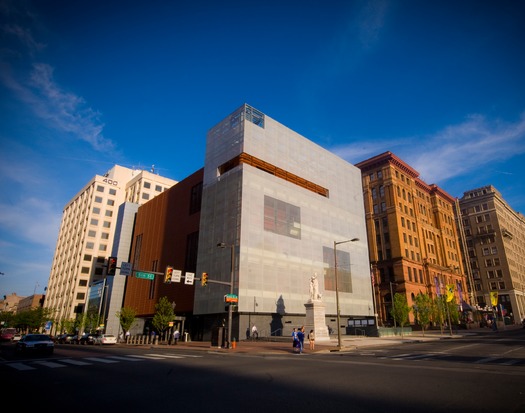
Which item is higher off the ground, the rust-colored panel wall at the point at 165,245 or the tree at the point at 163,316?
the rust-colored panel wall at the point at 165,245

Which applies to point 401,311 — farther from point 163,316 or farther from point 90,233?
point 90,233

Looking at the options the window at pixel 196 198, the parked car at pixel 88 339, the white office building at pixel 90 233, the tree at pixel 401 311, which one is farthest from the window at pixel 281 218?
the white office building at pixel 90 233

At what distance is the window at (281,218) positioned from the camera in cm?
4753

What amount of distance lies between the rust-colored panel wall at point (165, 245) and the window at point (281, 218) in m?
14.0

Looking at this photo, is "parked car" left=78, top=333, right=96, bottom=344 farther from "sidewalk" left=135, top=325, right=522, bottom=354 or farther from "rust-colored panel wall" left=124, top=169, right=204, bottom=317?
"sidewalk" left=135, top=325, right=522, bottom=354

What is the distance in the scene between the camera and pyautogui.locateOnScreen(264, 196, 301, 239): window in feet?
156

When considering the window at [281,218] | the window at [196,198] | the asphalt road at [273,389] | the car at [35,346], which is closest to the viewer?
the asphalt road at [273,389]

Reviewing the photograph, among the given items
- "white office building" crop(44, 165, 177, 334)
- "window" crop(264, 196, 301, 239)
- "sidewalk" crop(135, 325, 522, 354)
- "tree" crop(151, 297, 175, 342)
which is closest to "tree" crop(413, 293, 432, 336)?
"sidewalk" crop(135, 325, 522, 354)

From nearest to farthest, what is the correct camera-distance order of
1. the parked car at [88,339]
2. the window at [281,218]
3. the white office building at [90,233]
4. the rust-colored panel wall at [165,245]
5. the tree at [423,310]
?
the parked car at [88,339] < the window at [281,218] < the rust-colored panel wall at [165,245] < the tree at [423,310] < the white office building at [90,233]

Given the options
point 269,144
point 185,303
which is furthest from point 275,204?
point 185,303

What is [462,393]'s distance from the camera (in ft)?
27.5

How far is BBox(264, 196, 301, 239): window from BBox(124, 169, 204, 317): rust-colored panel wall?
45.9ft

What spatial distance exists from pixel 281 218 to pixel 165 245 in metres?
26.4

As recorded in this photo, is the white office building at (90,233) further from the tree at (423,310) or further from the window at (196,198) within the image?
the tree at (423,310)
